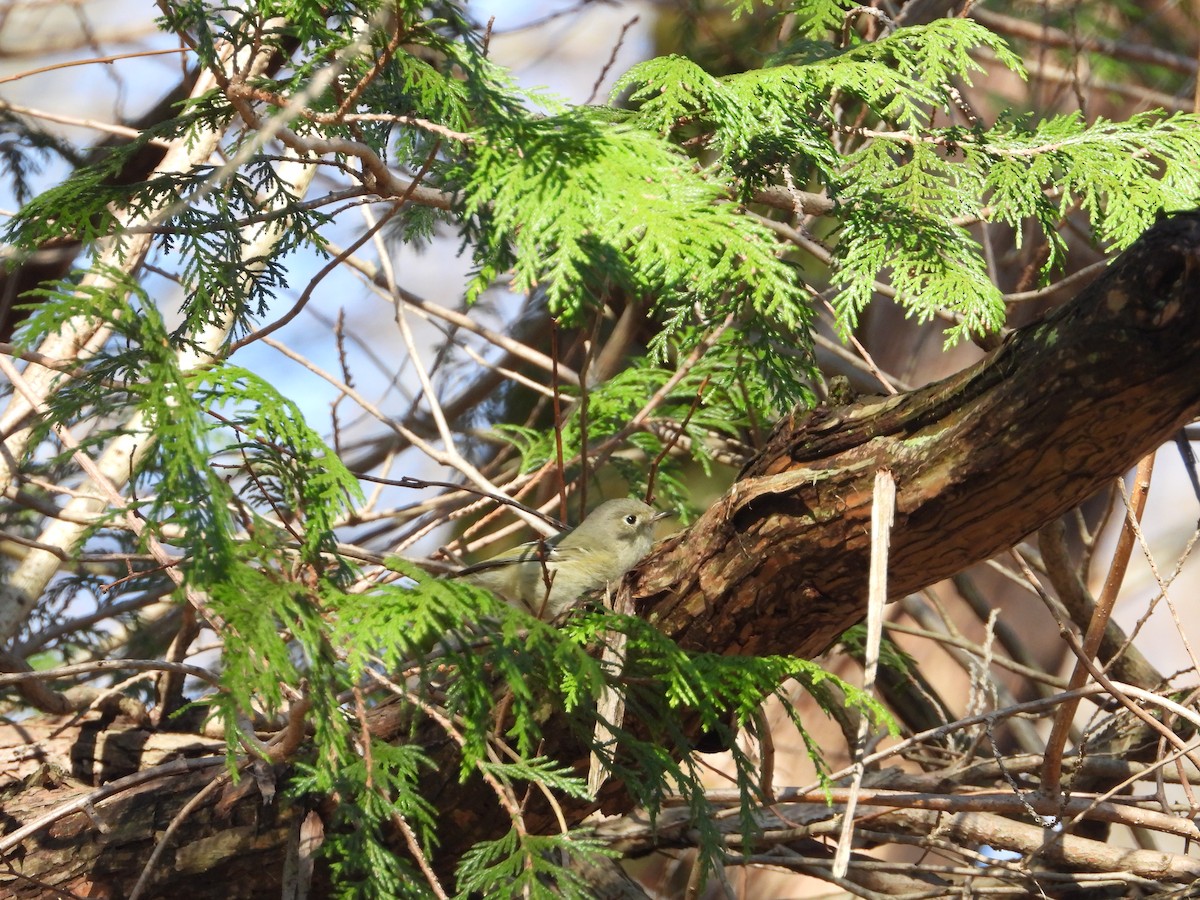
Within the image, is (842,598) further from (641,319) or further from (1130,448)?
(641,319)

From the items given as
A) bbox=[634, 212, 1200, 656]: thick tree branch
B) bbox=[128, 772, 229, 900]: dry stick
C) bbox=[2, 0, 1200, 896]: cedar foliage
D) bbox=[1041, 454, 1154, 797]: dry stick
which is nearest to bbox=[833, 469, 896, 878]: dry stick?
bbox=[634, 212, 1200, 656]: thick tree branch

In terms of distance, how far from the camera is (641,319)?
5926 millimetres

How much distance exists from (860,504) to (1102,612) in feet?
3.62

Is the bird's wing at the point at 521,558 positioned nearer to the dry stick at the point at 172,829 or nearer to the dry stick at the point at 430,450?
the dry stick at the point at 430,450

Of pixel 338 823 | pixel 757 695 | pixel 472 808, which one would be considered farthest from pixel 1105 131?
pixel 338 823

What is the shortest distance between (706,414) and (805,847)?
1539 millimetres

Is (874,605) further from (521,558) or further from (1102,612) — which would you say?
(521,558)

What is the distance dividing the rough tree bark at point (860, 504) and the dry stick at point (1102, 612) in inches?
31.1

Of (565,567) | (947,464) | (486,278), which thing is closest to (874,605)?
(947,464)

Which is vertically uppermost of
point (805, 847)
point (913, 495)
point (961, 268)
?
point (961, 268)

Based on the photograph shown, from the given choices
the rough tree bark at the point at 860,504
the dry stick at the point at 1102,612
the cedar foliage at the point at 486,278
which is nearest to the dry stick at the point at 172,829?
the rough tree bark at the point at 860,504

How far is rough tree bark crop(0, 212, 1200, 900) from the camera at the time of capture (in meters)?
1.67

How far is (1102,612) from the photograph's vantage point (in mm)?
2775

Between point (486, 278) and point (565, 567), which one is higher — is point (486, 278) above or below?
above
